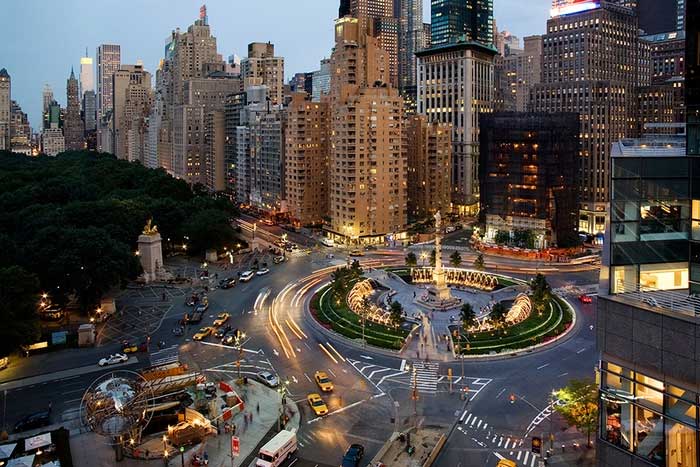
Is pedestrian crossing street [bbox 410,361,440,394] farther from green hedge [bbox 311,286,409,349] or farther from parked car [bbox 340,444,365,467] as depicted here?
parked car [bbox 340,444,365,467]

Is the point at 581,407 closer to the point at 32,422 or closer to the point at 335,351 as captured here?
the point at 335,351

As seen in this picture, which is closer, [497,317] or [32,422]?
[32,422]

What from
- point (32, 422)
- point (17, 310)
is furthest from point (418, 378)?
point (17, 310)

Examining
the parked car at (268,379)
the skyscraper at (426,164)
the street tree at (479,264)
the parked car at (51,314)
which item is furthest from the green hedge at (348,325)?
the skyscraper at (426,164)

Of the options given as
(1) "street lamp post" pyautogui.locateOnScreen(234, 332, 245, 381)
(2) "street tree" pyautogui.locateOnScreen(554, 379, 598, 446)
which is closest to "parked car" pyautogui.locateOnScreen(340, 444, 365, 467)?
(2) "street tree" pyautogui.locateOnScreen(554, 379, 598, 446)

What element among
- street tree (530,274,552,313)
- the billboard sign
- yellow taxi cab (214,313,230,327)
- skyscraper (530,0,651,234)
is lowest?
yellow taxi cab (214,313,230,327)

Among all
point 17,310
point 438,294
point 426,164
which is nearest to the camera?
point 17,310

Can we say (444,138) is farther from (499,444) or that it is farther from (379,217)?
(499,444)

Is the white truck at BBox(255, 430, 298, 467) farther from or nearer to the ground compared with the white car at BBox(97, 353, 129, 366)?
nearer to the ground
